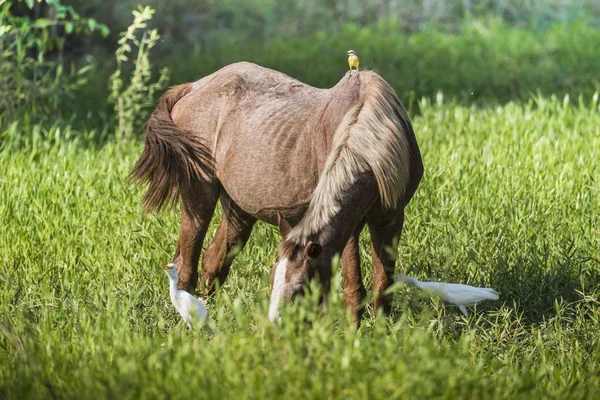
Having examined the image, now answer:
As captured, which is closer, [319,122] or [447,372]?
[447,372]

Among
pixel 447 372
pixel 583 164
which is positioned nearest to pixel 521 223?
pixel 583 164

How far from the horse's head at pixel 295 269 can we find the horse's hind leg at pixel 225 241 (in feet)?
4.66

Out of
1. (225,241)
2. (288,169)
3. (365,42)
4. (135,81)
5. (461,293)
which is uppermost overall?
(288,169)

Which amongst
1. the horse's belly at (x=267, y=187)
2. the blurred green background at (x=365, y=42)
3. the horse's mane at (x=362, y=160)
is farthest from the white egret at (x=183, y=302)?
the blurred green background at (x=365, y=42)

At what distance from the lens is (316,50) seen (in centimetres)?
1150

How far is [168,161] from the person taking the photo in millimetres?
4695

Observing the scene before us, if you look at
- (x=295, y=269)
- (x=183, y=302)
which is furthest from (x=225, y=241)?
(x=295, y=269)

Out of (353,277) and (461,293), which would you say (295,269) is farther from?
(461,293)

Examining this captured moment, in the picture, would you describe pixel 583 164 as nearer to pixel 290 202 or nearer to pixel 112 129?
pixel 290 202

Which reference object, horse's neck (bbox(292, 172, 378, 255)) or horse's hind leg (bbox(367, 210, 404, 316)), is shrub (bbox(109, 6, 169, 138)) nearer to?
horse's hind leg (bbox(367, 210, 404, 316))

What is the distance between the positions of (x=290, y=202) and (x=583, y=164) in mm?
2751

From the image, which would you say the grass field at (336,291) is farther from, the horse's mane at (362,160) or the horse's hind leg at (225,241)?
the horse's mane at (362,160)

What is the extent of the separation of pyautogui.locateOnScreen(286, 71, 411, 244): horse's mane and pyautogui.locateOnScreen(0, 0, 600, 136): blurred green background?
135 inches

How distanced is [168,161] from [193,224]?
1.29ft
